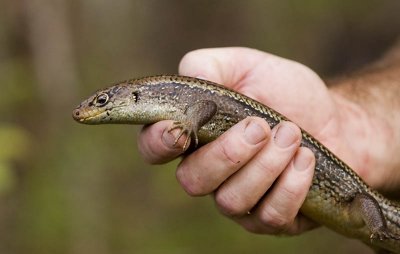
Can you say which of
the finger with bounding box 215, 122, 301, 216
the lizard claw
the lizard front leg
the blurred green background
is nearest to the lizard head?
the lizard front leg

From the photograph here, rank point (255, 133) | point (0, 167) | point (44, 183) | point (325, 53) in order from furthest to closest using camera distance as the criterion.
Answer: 1. point (325, 53)
2. point (44, 183)
3. point (0, 167)
4. point (255, 133)

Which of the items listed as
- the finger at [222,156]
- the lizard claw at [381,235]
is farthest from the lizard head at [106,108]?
the lizard claw at [381,235]

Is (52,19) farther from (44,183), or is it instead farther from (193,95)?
(193,95)

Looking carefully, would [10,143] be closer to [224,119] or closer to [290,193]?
[224,119]

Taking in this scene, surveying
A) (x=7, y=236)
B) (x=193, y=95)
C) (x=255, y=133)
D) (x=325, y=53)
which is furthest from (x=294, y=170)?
(x=325, y=53)

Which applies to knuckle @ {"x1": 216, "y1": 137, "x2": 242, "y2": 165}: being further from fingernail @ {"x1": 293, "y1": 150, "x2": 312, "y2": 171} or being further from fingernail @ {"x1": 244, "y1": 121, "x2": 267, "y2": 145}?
fingernail @ {"x1": 293, "y1": 150, "x2": 312, "y2": 171}

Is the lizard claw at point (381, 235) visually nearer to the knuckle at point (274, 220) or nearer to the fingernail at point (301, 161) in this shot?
the knuckle at point (274, 220)

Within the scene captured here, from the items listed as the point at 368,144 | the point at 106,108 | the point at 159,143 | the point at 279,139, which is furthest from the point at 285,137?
the point at 368,144
